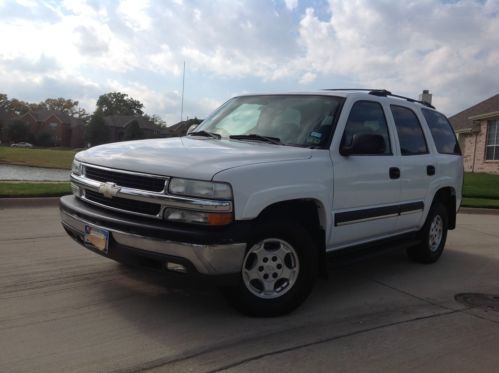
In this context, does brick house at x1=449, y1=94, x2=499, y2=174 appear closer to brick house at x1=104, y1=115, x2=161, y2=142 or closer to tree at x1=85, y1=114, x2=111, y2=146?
tree at x1=85, y1=114, x2=111, y2=146

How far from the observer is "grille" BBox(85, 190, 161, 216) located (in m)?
3.82

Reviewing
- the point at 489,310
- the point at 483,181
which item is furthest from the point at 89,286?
the point at 483,181

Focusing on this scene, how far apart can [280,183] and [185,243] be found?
0.90m

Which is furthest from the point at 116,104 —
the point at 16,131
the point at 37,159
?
the point at 37,159

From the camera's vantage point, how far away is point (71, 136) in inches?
4018

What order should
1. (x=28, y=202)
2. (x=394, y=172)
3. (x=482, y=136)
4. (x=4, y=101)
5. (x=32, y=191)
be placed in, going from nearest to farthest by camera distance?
(x=394, y=172), (x=28, y=202), (x=32, y=191), (x=482, y=136), (x=4, y=101)

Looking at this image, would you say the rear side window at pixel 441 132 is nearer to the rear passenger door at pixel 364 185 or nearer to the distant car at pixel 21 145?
the rear passenger door at pixel 364 185

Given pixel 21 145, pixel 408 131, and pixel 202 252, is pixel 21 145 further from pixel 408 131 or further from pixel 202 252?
pixel 202 252

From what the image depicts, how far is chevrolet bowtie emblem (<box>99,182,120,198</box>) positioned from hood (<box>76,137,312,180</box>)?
0.16m

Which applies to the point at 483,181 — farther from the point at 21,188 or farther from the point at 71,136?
the point at 71,136

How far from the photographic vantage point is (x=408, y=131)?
586 centimetres

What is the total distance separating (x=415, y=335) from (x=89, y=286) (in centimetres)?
288

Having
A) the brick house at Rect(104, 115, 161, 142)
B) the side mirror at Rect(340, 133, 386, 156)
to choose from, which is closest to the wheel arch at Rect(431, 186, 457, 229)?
the side mirror at Rect(340, 133, 386, 156)

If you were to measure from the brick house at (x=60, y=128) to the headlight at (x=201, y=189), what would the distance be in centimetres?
10197
